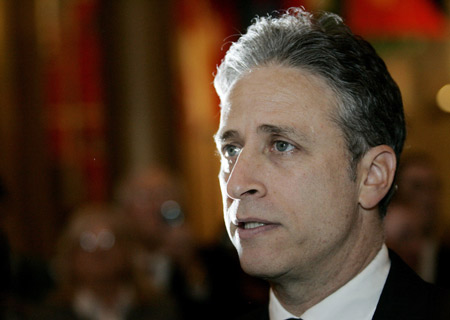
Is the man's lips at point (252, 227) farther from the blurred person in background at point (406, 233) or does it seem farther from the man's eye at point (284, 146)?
the blurred person in background at point (406, 233)

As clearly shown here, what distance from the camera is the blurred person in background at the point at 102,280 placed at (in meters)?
4.19

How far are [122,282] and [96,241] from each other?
28 cm

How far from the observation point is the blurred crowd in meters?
4.14

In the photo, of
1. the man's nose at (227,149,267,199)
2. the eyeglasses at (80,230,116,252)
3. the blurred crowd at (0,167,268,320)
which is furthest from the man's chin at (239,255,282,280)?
the eyeglasses at (80,230,116,252)

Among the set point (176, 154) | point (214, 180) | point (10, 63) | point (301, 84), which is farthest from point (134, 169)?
point (301, 84)

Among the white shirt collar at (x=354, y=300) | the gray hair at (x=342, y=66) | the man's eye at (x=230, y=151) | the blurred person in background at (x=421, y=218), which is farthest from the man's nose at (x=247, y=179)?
the blurred person in background at (x=421, y=218)

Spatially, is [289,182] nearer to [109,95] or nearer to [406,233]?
[406,233]

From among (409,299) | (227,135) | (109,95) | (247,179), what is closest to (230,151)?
(227,135)

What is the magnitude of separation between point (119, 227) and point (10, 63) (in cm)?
469

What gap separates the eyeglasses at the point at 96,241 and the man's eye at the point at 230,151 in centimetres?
206

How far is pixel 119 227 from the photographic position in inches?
176

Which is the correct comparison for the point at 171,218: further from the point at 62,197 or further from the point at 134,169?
the point at 62,197

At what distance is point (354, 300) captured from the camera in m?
2.29

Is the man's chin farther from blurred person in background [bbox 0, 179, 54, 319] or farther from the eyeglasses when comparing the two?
the eyeglasses
